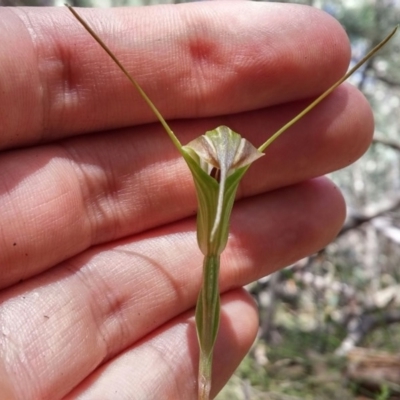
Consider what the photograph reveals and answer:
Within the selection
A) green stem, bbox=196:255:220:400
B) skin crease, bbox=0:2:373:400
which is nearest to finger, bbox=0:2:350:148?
skin crease, bbox=0:2:373:400

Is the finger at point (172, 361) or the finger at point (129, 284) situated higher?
the finger at point (129, 284)

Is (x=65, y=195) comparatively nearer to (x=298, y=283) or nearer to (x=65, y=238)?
(x=65, y=238)

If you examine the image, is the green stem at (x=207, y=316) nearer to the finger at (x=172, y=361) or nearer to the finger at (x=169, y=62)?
the finger at (x=172, y=361)

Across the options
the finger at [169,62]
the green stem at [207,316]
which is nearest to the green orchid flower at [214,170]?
the green stem at [207,316]

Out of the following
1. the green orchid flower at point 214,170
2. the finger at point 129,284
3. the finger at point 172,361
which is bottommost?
the finger at point 172,361

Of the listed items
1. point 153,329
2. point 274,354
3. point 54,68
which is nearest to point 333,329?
point 274,354

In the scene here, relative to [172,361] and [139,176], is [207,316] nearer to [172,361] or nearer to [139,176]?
[172,361]

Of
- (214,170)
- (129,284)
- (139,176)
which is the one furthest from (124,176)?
(214,170)

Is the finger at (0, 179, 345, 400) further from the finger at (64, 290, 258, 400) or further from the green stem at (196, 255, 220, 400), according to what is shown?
the green stem at (196, 255, 220, 400)
